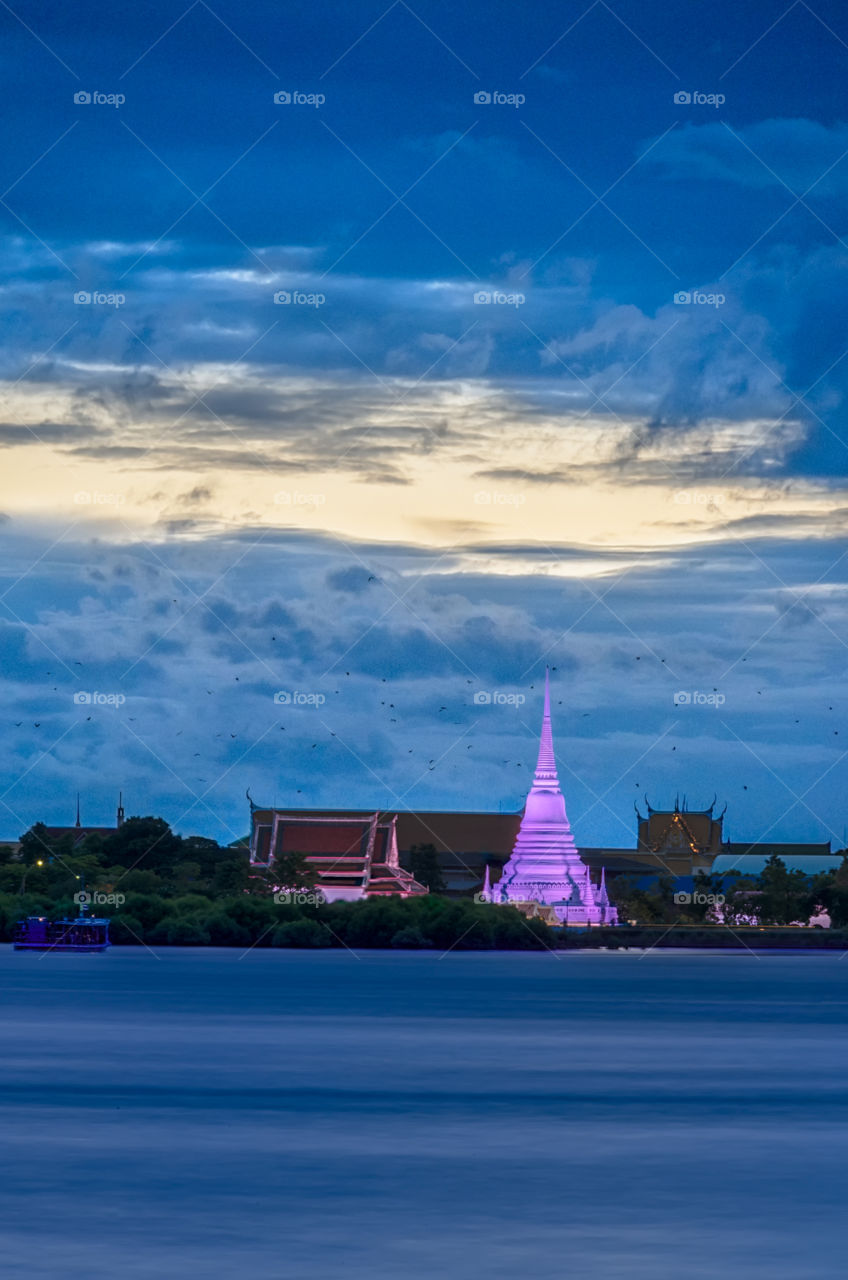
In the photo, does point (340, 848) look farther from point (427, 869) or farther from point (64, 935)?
point (64, 935)

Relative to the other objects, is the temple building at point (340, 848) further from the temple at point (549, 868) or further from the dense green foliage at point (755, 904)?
the dense green foliage at point (755, 904)

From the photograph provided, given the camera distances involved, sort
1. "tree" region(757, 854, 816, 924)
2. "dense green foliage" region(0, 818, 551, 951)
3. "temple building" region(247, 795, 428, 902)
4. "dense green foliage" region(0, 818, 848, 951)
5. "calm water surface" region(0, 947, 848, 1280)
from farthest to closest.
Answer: "temple building" region(247, 795, 428, 902)
"tree" region(757, 854, 816, 924)
"dense green foliage" region(0, 818, 848, 951)
"dense green foliage" region(0, 818, 551, 951)
"calm water surface" region(0, 947, 848, 1280)

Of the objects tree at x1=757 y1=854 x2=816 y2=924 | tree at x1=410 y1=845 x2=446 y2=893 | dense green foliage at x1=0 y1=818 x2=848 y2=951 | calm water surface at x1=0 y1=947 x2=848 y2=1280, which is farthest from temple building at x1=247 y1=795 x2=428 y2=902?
calm water surface at x1=0 y1=947 x2=848 y2=1280

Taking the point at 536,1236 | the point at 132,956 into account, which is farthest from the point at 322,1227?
the point at 132,956

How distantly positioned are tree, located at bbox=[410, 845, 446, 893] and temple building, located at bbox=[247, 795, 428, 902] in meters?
7.61

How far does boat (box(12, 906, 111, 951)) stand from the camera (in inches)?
4176

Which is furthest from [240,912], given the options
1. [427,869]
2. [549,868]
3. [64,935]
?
[427,869]

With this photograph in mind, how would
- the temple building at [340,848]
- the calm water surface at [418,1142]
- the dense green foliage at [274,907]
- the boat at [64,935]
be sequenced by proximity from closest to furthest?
the calm water surface at [418,1142], the boat at [64,935], the dense green foliage at [274,907], the temple building at [340,848]

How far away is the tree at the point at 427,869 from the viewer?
171 metres

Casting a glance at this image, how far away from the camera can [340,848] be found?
6166 inches

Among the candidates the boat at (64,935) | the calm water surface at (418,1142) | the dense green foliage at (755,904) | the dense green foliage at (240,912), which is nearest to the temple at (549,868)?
the dense green foliage at (755,904)

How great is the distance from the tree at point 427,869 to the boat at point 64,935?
62776 mm

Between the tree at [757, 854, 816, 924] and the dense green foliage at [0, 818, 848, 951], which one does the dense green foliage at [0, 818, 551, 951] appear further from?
the tree at [757, 854, 816, 924]

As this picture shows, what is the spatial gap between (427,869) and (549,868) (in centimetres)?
2161
